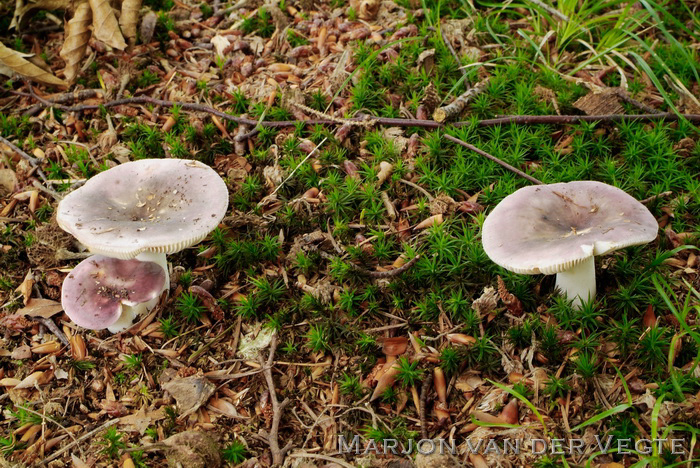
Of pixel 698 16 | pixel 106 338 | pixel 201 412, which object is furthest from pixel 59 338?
pixel 698 16

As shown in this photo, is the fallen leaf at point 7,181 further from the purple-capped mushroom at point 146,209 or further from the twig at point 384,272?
the twig at point 384,272

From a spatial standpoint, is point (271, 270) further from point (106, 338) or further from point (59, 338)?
point (59, 338)

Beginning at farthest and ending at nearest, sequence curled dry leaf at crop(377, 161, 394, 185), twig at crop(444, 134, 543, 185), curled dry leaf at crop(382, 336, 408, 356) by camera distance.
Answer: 1. curled dry leaf at crop(377, 161, 394, 185)
2. twig at crop(444, 134, 543, 185)
3. curled dry leaf at crop(382, 336, 408, 356)

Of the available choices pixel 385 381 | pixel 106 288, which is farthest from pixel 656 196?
pixel 106 288

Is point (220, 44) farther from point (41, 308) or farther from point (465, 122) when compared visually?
point (41, 308)

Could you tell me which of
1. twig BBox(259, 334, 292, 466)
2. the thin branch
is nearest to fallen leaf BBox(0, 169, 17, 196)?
the thin branch

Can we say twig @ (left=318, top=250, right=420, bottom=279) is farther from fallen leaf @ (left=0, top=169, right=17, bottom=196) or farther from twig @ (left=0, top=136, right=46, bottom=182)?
fallen leaf @ (left=0, top=169, right=17, bottom=196)
